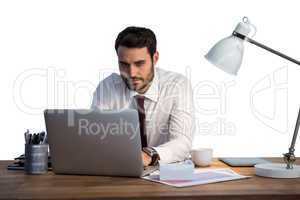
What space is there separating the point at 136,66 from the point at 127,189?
1.09 m

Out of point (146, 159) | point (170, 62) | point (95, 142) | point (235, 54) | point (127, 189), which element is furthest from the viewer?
point (170, 62)

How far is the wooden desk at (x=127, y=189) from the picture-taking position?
1.41 m

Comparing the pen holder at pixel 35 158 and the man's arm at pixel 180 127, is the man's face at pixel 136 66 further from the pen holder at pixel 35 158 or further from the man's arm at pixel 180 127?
the pen holder at pixel 35 158

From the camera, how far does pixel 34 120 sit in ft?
11.4

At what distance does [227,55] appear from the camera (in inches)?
70.0

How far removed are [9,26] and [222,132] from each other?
1.80 meters

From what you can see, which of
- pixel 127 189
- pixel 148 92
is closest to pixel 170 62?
pixel 148 92

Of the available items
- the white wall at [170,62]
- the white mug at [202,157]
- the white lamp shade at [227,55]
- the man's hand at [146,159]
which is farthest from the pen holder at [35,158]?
the white wall at [170,62]

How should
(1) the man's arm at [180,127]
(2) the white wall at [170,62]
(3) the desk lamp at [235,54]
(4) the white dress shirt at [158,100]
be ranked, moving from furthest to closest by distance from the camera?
(2) the white wall at [170,62] < (4) the white dress shirt at [158,100] < (1) the man's arm at [180,127] < (3) the desk lamp at [235,54]

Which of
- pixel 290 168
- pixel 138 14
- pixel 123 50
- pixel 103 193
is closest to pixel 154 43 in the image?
pixel 123 50

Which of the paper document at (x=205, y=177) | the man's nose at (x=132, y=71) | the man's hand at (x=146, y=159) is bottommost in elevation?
the paper document at (x=205, y=177)

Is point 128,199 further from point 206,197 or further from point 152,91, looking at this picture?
point 152,91

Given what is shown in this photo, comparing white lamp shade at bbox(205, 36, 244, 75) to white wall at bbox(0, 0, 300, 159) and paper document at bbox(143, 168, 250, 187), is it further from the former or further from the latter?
white wall at bbox(0, 0, 300, 159)

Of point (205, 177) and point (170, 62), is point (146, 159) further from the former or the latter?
point (170, 62)
